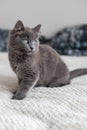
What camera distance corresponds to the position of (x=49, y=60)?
1738 mm

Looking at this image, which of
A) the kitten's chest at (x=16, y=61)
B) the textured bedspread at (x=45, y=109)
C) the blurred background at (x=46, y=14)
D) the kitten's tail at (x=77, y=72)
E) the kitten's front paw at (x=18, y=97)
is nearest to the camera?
the textured bedspread at (x=45, y=109)

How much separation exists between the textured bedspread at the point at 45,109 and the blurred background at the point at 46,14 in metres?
1.62

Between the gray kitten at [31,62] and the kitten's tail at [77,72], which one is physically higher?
the gray kitten at [31,62]

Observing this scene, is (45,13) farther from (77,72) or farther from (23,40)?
(23,40)

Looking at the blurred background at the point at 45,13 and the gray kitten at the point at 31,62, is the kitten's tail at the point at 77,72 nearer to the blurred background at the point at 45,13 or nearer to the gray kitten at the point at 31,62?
the gray kitten at the point at 31,62

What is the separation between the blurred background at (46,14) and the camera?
10.8ft

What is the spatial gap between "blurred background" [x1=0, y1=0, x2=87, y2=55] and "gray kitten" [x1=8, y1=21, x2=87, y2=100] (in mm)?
1497

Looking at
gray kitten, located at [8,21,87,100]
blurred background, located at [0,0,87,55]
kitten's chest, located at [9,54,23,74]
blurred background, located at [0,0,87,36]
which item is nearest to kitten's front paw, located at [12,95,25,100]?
gray kitten, located at [8,21,87,100]

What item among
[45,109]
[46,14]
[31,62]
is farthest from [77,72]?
[46,14]

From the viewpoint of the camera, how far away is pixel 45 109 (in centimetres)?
124

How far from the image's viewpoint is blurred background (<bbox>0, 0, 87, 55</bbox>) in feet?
10.8

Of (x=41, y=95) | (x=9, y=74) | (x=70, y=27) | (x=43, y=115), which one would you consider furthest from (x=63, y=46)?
(x=43, y=115)

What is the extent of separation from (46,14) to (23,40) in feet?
6.18

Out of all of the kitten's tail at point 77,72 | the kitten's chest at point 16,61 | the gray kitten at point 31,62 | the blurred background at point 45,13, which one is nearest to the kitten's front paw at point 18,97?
the gray kitten at point 31,62
